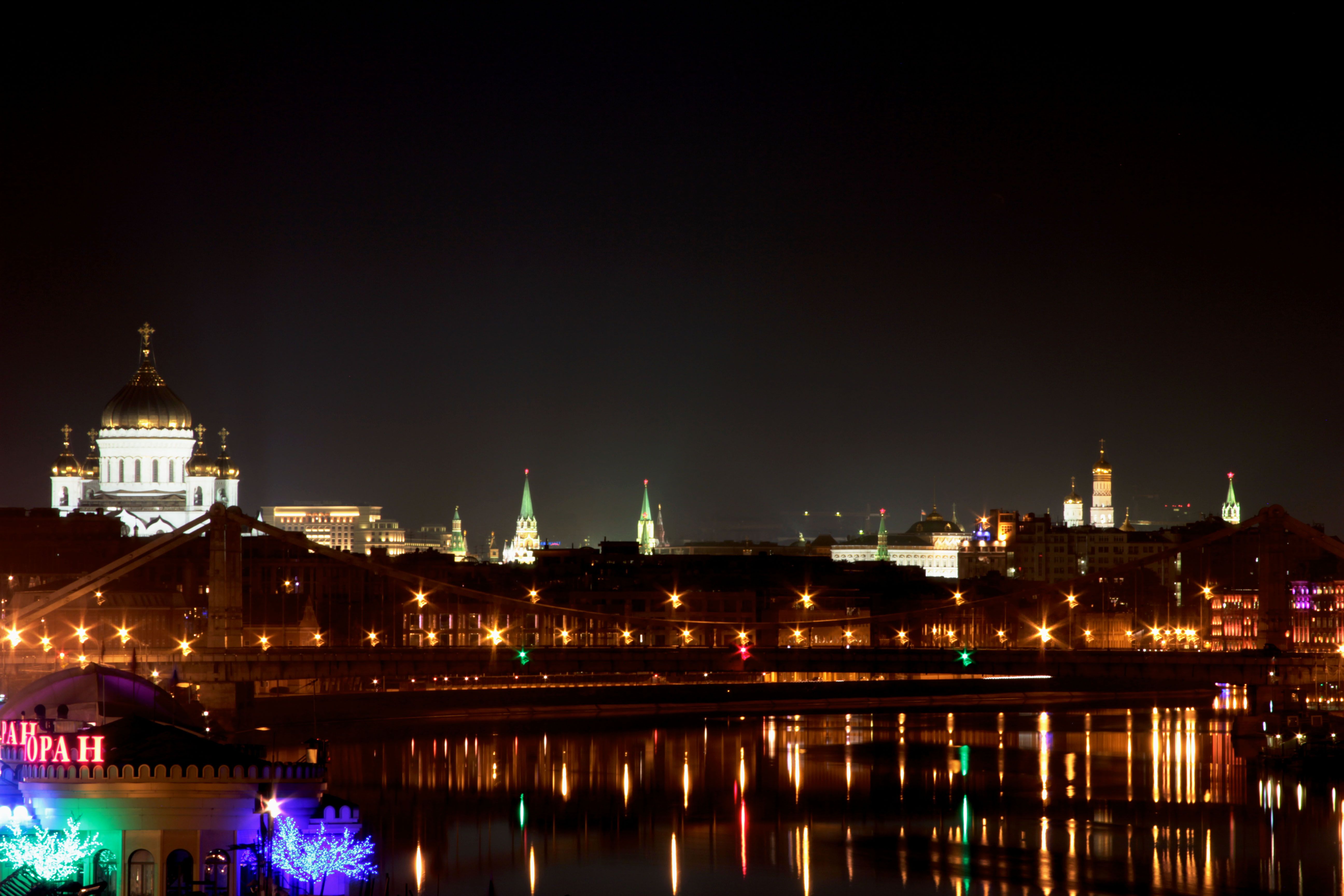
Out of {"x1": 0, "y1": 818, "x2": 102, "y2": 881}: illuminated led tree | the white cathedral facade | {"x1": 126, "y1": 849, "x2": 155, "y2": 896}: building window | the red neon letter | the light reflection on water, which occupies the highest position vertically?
the white cathedral facade

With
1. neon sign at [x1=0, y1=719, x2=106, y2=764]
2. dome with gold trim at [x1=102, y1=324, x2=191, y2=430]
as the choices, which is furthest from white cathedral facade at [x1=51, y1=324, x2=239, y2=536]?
neon sign at [x1=0, y1=719, x2=106, y2=764]

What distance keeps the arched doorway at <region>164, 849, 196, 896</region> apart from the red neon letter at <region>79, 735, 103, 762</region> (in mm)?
1958

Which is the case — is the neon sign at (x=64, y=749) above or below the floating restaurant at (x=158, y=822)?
above

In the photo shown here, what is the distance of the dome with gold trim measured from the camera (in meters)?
134

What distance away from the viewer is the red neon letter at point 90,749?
33.7m

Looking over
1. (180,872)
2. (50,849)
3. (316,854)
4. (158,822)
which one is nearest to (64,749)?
(50,849)

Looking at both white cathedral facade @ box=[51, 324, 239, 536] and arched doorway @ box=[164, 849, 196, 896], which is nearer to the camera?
arched doorway @ box=[164, 849, 196, 896]

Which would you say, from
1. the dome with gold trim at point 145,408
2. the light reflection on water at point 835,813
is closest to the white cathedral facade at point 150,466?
the dome with gold trim at point 145,408

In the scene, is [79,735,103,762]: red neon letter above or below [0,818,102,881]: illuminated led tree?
above

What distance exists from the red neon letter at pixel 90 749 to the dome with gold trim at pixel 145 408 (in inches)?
4069

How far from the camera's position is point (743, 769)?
61.7 m

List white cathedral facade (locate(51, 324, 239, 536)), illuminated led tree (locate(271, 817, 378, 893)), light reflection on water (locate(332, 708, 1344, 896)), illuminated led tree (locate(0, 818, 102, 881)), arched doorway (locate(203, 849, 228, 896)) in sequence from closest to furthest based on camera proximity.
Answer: illuminated led tree (locate(0, 818, 102, 881)) → arched doorway (locate(203, 849, 228, 896)) → illuminated led tree (locate(271, 817, 378, 893)) → light reflection on water (locate(332, 708, 1344, 896)) → white cathedral facade (locate(51, 324, 239, 536))

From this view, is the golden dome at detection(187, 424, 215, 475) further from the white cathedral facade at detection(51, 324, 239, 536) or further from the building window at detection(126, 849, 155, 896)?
the building window at detection(126, 849, 155, 896)

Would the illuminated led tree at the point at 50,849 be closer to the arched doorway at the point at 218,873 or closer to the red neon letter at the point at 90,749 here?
the red neon letter at the point at 90,749
